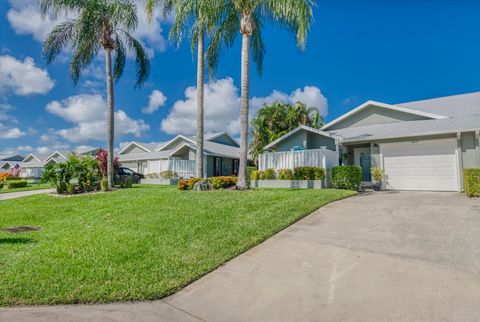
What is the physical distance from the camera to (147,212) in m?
8.67

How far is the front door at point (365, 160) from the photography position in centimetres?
1642

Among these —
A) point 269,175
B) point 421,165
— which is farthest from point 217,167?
point 421,165

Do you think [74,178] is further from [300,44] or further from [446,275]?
[446,275]

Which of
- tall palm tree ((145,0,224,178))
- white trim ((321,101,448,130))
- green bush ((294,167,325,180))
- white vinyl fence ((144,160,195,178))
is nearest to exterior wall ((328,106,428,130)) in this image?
white trim ((321,101,448,130))

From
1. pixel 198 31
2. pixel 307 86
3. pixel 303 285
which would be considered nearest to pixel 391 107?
pixel 307 86

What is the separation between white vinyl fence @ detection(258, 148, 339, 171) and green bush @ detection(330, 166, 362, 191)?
1.22 metres

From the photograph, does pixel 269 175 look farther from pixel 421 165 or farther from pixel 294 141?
pixel 421 165

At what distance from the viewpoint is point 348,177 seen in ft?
45.4

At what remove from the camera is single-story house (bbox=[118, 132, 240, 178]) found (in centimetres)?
2644

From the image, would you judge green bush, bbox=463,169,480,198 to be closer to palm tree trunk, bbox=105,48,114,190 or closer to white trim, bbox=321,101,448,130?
white trim, bbox=321,101,448,130

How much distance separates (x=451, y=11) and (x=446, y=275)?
15.3 metres

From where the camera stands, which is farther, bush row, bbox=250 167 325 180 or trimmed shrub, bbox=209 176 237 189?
bush row, bbox=250 167 325 180

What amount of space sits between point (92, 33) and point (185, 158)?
14.7 m

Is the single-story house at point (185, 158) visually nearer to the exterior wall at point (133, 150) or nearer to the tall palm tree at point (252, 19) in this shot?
the exterior wall at point (133, 150)
